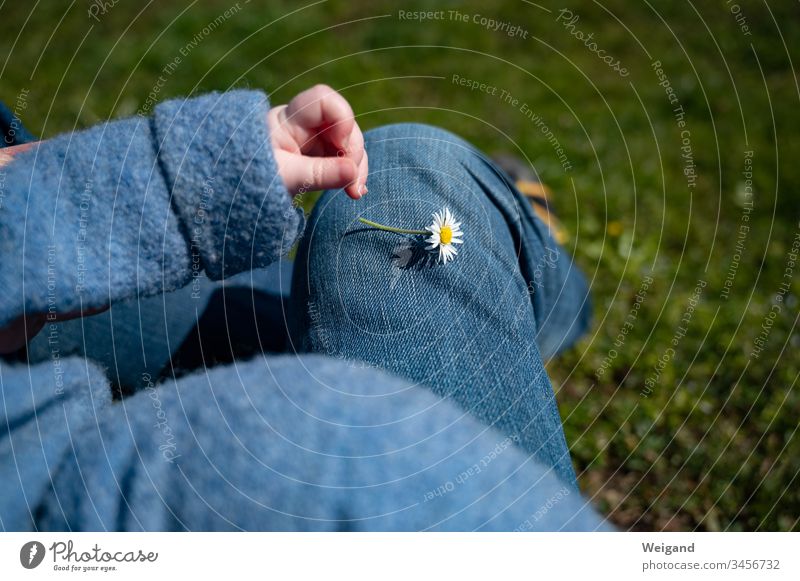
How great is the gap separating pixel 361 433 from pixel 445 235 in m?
0.27

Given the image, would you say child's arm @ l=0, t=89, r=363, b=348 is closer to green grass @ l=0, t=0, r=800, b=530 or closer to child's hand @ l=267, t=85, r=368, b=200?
child's hand @ l=267, t=85, r=368, b=200

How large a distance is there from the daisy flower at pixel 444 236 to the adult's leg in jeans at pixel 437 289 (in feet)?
0.04

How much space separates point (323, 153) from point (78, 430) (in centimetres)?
32

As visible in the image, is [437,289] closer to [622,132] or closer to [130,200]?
[130,200]

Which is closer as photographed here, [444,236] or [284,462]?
[284,462]

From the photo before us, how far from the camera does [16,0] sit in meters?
1.49

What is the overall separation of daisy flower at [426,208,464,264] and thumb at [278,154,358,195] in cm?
11

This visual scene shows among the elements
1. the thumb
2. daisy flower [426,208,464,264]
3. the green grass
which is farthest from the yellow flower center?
the green grass

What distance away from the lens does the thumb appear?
0.57 metres

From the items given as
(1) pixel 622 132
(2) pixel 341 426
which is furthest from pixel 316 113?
(1) pixel 622 132

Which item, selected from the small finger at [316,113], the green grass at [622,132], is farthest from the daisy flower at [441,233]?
the green grass at [622,132]

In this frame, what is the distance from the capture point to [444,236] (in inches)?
26.3
